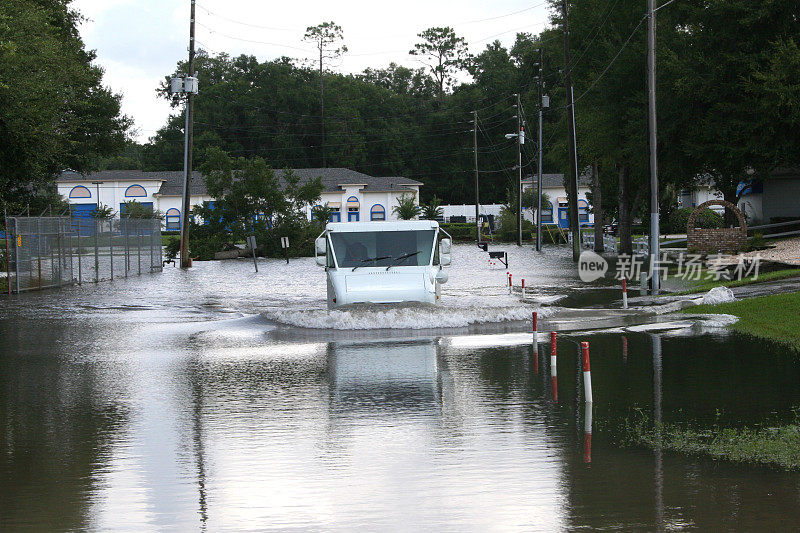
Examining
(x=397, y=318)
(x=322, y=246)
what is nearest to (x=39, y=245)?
(x=322, y=246)

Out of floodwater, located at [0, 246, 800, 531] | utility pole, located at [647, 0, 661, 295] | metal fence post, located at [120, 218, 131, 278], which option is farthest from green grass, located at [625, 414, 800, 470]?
metal fence post, located at [120, 218, 131, 278]

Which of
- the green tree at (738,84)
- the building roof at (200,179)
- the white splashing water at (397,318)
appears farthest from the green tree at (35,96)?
the building roof at (200,179)

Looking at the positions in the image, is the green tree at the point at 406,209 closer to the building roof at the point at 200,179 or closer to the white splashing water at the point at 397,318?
the building roof at the point at 200,179

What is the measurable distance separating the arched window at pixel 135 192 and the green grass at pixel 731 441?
300 feet

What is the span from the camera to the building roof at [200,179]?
3772 inches

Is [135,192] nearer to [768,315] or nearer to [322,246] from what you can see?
[322,246]

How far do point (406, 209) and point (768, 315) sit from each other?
74877 mm

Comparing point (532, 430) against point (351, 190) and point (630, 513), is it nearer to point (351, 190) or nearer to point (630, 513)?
point (630, 513)

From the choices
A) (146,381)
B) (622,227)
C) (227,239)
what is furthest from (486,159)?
(146,381)

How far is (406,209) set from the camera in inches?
3666

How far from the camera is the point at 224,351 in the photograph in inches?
664

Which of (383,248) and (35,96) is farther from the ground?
(35,96)

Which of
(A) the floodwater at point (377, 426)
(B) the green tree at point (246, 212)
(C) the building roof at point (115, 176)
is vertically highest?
(C) the building roof at point (115, 176)

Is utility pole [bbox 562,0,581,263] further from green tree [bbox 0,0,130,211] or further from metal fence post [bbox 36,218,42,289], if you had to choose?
metal fence post [bbox 36,218,42,289]
